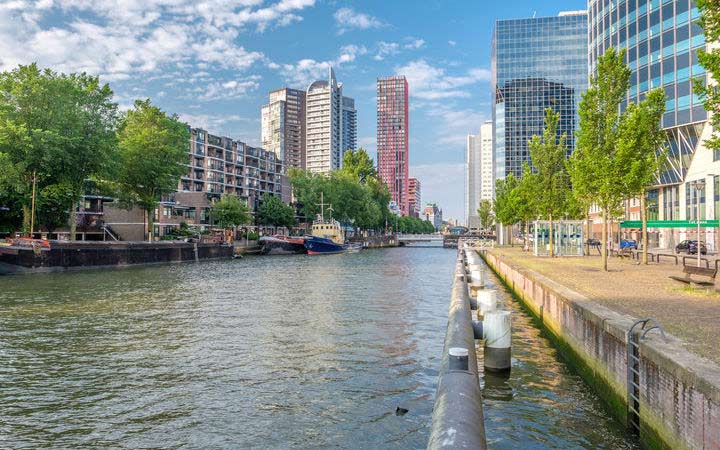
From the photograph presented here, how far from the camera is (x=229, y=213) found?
318ft

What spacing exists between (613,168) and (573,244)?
19872mm

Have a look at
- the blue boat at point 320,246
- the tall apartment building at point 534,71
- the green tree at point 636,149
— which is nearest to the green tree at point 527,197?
the green tree at point 636,149

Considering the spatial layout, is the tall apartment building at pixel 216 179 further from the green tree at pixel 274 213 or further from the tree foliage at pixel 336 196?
the tree foliage at pixel 336 196

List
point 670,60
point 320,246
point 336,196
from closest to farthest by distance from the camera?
point 670,60
point 320,246
point 336,196

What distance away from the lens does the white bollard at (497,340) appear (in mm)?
11852

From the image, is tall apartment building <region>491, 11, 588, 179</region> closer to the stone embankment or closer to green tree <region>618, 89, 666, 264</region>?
the stone embankment

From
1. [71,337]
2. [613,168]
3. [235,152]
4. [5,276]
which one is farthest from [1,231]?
[235,152]

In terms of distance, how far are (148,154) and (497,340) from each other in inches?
2485

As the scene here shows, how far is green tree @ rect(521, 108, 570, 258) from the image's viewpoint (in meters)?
45.0

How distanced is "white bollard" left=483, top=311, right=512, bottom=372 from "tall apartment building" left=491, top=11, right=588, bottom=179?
466ft

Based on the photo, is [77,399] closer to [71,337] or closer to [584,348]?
[71,337]

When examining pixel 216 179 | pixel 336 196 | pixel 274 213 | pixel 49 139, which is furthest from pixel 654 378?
pixel 216 179

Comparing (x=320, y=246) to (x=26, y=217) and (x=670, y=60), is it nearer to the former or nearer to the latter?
(x=26, y=217)

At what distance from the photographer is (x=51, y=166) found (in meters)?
52.2
